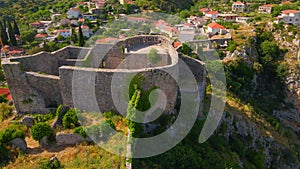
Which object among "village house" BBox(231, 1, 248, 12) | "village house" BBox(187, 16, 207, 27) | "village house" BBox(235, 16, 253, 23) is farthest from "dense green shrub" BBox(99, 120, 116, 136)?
"village house" BBox(231, 1, 248, 12)

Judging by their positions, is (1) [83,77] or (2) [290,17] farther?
(2) [290,17]

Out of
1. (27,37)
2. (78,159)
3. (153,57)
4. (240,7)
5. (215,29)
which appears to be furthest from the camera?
(240,7)

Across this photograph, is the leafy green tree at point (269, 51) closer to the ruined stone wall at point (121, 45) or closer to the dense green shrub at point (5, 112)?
the ruined stone wall at point (121, 45)

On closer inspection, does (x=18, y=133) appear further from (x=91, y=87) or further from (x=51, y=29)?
(x=51, y=29)

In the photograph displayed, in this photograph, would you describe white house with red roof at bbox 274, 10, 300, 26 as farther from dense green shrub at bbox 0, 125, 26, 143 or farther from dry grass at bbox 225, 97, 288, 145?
dense green shrub at bbox 0, 125, 26, 143

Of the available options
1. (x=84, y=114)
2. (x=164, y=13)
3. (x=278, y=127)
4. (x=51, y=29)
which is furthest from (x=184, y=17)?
(x=84, y=114)

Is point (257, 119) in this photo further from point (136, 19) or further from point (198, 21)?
point (136, 19)

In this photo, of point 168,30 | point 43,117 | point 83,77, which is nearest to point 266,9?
point 168,30
